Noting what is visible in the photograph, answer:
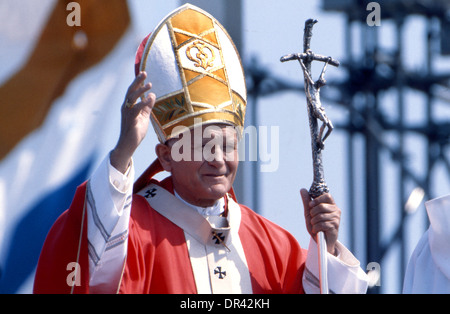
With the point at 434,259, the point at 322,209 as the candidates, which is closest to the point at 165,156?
the point at 322,209

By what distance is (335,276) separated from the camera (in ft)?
13.1

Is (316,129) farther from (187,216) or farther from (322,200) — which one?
(187,216)

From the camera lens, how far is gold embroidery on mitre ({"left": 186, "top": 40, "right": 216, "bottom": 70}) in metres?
4.15

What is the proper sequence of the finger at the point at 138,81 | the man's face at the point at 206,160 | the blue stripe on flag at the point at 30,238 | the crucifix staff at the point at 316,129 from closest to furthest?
the finger at the point at 138,81
the crucifix staff at the point at 316,129
the man's face at the point at 206,160
the blue stripe on flag at the point at 30,238

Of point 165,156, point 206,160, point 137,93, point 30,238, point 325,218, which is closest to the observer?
point 137,93

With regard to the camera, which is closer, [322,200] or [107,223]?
[107,223]

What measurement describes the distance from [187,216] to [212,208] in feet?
0.44

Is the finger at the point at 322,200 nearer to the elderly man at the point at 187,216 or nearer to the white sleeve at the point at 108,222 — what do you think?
the elderly man at the point at 187,216

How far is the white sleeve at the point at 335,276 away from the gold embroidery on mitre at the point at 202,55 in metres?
0.83

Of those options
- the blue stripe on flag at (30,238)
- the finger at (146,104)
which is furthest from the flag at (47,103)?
the finger at (146,104)

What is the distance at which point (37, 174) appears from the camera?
5191 millimetres

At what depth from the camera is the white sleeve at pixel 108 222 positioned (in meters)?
3.61
